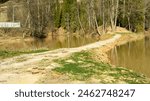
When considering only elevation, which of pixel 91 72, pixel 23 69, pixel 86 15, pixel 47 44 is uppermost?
pixel 91 72

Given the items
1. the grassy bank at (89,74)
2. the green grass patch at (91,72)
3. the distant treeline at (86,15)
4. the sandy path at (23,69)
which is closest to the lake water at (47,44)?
the distant treeline at (86,15)

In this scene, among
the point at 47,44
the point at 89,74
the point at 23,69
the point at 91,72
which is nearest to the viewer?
the point at 89,74

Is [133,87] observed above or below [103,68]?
Answer: above

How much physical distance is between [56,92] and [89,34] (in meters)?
62.7

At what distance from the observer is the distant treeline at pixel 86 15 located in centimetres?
6950

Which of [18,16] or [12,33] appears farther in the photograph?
[18,16]

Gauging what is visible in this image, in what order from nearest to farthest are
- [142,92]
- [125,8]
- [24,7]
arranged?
[142,92], [125,8], [24,7]

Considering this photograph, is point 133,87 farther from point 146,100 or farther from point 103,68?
point 103,68

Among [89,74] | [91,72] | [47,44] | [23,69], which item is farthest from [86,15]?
[89,74]

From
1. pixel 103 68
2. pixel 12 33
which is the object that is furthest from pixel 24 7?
pixel 103 68

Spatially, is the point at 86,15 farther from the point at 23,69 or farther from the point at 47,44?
the point at 23,69

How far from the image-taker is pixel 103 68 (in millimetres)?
20344

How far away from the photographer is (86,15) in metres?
77.8

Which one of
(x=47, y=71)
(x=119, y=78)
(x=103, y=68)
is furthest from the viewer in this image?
(x=103, y=68)
